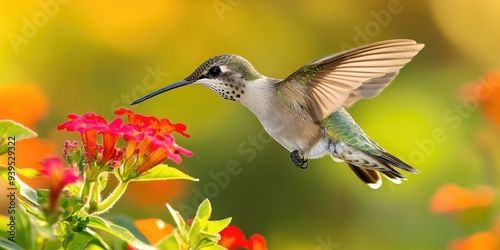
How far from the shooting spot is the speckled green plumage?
1.83 metres

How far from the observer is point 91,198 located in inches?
46.1

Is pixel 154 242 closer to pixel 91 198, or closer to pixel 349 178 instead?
pixel 91 198

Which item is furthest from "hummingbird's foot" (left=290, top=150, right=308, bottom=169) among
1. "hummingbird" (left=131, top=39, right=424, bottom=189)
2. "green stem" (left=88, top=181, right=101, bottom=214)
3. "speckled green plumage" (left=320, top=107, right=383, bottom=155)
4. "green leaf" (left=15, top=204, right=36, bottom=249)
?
"green leaf" (left=15, top=204, right=36, bottom=249)

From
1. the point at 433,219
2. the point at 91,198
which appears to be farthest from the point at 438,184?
the point at 91,198

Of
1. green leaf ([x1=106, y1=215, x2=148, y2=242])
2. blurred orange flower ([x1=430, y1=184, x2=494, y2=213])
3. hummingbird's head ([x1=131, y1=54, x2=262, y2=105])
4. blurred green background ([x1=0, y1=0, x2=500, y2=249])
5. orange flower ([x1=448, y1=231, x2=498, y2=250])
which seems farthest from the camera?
blurred green background ([x1=0, y1=0, x2=500, y2=249])

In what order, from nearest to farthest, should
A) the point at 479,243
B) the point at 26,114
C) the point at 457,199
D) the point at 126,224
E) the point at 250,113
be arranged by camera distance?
the point at 126,224 → the point at 479,243 → the point at 457,199 → the point at 26,114 → the point at 250,113

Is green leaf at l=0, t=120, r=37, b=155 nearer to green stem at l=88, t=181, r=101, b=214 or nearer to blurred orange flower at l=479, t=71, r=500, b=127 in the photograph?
green stem at l=88, t=181, r=101, b=214

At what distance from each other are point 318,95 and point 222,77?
8.5 inches

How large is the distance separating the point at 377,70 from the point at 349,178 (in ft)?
5.05

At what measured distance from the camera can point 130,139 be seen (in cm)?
110

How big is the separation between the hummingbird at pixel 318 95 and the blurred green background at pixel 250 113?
2.80ft

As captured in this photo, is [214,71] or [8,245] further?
[214,71]

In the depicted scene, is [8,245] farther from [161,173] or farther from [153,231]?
[153,231]

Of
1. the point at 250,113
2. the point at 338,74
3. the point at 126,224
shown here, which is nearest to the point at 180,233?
the point at 126,224
